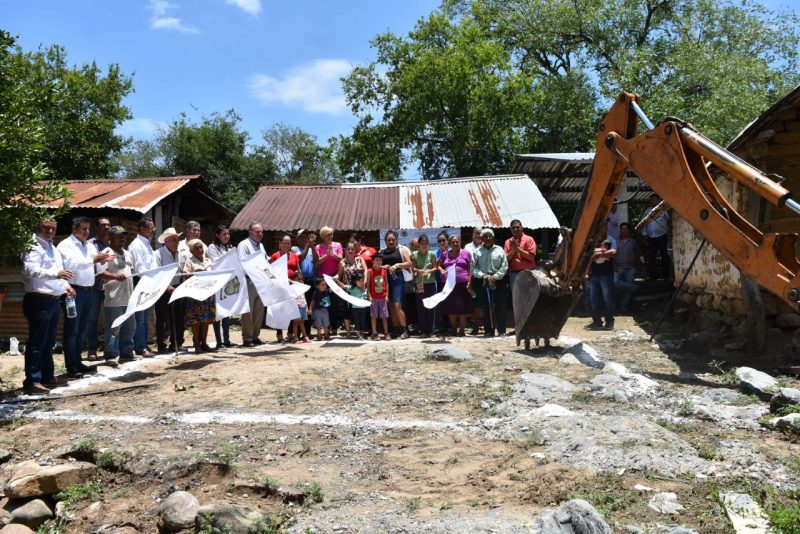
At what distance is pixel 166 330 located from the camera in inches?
394

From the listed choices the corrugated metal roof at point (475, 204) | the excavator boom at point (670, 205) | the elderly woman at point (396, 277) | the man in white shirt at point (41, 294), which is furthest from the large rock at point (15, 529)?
the corrugated metal roof at point (475, 204)

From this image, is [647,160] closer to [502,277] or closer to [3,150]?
[502,277]

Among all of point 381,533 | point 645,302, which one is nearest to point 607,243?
point 645,302

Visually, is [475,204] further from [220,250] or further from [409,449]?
[409,449]

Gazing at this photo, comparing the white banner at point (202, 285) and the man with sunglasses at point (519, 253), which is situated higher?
the man with sunglasses at point (519, 253)

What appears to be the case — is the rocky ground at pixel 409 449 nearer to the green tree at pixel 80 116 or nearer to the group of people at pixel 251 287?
the group of people at pixel 251 287

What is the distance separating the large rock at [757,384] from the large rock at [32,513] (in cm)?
640

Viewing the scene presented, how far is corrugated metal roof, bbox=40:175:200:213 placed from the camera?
12.4m

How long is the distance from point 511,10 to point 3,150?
29883 millimetres

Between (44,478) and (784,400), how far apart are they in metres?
6.09

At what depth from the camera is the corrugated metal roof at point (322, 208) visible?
1502 centimetres

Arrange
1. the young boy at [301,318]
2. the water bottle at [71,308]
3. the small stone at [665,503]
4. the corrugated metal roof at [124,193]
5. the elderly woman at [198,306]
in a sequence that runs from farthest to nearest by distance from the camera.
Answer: the corrugated metal roof at [124,193]
the young boy at [301,318]
the elderly woman at [198,306]
the water bottle at [71,308]
the small stone at [665,503]

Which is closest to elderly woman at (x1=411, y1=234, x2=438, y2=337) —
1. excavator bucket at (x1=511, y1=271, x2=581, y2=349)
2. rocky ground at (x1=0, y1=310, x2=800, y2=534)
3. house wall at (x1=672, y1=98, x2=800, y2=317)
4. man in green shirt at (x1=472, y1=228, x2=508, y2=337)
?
man in green shirt at (x1=472, y1=228, x2=508, y2=337)

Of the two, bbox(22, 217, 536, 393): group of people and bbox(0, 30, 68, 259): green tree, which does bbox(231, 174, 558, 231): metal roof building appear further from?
bbox(0, 30, 68, 259): green tree
